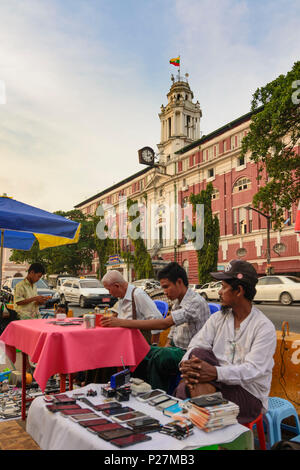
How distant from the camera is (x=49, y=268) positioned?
52.2m

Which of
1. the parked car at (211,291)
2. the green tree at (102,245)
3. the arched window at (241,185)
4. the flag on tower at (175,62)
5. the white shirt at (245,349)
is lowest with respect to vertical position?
the parked car at (211,291)

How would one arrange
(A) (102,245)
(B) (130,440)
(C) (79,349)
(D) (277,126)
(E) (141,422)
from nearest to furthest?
(B) (130,440) < (E) (141,422) < (C) (79,349) < (D) (277,126) < (A) (102,245)

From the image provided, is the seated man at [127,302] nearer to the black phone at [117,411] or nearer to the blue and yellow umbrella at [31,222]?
the black phone at [117,411]

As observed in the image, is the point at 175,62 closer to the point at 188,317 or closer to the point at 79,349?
the point at 188,317

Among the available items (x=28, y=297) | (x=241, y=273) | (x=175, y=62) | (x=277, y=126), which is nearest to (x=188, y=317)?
(x=241, y=273)

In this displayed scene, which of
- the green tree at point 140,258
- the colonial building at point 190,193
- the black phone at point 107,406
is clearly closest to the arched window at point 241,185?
the colonial building at point 190,193

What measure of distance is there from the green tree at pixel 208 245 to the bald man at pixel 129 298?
3218 centimetres

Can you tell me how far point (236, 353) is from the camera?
2.91 meters

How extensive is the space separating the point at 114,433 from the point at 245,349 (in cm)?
A: 121

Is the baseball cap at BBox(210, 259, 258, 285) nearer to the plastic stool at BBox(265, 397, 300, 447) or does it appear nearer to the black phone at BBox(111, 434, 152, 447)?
the plastic stool at BBox(265, 397, 300, 447)

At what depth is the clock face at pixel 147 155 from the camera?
4841 cm

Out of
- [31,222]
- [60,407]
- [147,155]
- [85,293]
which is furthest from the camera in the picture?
[147,155]

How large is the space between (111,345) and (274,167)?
48.4ft

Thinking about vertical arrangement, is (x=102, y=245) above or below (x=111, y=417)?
above
